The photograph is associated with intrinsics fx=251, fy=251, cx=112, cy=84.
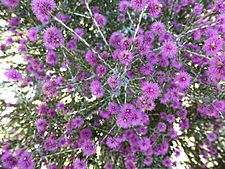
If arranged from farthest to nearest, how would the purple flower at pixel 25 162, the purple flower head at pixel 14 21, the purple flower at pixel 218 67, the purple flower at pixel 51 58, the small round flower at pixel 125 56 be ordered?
1. the purple flower head at pixel 14 21
2. the purple flower at pixel 51 58
3. the purple flower at pixel 25 162
4. the small round flower at pixel 125 56
5. the purple flower at pixel 218 67

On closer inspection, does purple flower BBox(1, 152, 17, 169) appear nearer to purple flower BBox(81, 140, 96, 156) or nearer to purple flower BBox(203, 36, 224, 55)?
purple flower BBox(81, 140, 96, 156)

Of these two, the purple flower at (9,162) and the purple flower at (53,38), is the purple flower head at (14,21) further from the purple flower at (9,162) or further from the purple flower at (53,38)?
the purple flower at (9,162)

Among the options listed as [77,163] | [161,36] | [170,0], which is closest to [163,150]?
[77,163]

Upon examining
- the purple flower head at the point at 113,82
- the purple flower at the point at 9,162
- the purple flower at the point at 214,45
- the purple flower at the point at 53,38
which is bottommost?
the purple flower at the point at 9,162

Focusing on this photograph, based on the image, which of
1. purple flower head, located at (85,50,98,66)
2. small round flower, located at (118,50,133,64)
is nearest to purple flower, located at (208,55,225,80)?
small round flower, located at (118,50,133,64)

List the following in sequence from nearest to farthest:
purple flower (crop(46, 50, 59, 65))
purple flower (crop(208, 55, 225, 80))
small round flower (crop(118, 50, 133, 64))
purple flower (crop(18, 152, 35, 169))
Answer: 1. purple flower (crop(208, 55, 225, 80))
2. small round flower (crop(118, 50, 133, 64))
3. purple flower (crop(18, 152, 35, 169))
4. purple flower (crop(46, 50, 59, 65))

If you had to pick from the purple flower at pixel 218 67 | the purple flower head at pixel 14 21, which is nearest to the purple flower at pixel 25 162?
the purple flower head at pixel 14 21

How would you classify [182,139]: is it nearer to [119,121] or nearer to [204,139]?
[204,139]

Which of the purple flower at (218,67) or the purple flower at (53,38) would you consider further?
the purple flower at (53,38)

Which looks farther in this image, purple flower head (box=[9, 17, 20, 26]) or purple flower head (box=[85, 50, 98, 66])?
purple flower head (box=[9, 17, 20, 26])

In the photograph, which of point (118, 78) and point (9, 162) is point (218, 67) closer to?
point (118, 78)

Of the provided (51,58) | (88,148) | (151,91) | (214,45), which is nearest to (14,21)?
(51,58)
